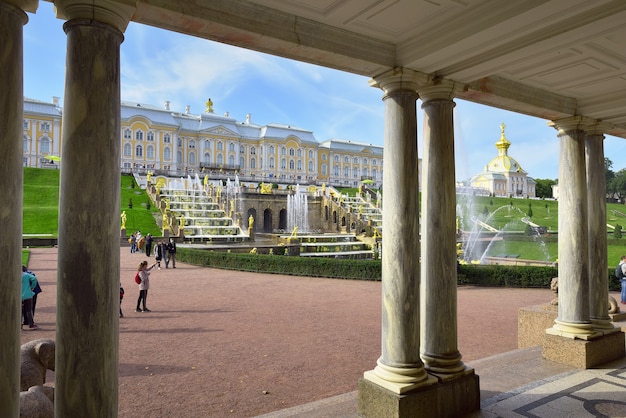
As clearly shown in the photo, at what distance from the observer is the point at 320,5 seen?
364 centimetres

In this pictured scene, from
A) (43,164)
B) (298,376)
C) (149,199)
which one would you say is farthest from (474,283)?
(43,164)

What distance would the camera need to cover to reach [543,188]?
99.1 m

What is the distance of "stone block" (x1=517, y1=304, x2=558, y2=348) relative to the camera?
24.6 feet

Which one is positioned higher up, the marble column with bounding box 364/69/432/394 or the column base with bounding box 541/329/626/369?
the marble column with bounding box 364/69/432/394

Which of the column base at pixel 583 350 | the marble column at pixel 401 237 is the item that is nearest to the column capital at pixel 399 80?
the marble column at pixel 401 237

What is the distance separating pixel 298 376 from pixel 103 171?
15.0ft

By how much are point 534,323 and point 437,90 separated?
16.4ft

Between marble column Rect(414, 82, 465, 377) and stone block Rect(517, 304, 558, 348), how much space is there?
352 centimetres

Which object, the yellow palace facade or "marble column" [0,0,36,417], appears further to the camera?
the yellow palace facade

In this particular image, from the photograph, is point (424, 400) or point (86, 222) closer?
point (86, 222)

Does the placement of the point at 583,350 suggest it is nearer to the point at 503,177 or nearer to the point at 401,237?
the point at 401,237

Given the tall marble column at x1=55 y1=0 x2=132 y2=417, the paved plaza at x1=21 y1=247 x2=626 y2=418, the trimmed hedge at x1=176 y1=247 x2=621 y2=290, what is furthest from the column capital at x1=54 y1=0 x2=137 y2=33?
the trimmed hedge at x1=176 y1=247 x2=621 y2=290

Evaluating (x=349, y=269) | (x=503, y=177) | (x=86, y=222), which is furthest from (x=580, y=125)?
(x=503, y=177)

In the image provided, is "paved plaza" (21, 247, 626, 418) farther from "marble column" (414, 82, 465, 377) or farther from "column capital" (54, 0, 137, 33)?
"column capital" (54, 0, 137, 33)
